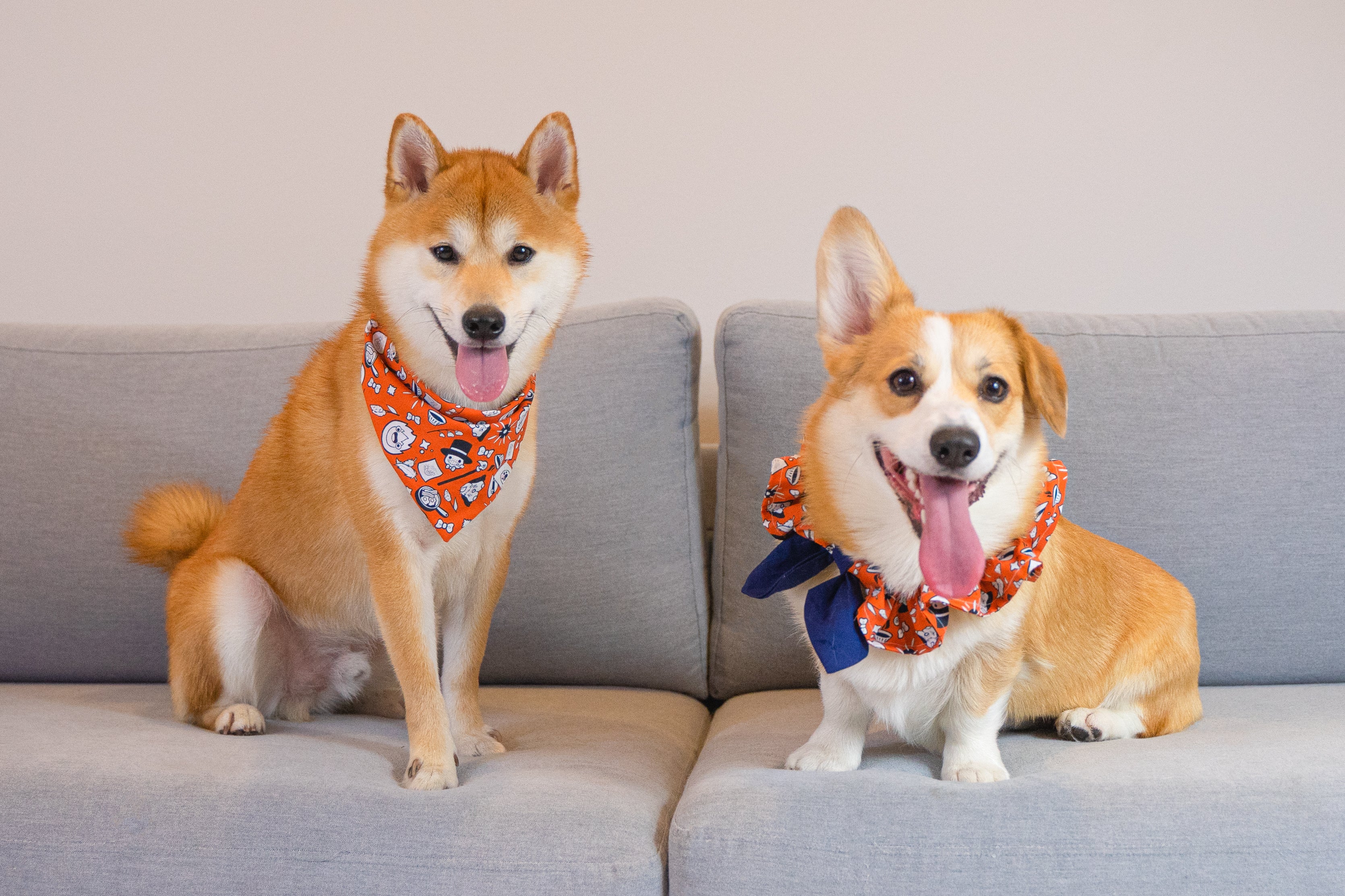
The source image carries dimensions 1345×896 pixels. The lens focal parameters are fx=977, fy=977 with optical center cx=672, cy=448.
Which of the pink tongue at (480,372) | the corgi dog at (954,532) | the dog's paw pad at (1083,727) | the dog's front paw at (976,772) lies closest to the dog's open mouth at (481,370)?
the pink tongue at (480,372)

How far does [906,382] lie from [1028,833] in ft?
1.88

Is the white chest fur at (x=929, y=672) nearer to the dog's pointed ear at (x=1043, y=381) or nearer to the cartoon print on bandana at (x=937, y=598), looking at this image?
the cartoon print on bandana at (x=937, y=598)

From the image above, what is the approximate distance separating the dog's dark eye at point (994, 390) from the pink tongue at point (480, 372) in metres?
0.67

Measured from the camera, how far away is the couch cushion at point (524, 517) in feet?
6.52

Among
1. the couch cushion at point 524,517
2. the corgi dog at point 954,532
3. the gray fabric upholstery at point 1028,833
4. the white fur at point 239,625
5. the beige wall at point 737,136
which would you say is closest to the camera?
the gray fabric upholstery at point 1028,833

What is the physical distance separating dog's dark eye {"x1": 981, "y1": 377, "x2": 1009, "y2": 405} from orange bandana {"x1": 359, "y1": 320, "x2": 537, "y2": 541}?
0.69 m

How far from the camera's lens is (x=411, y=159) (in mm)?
1492

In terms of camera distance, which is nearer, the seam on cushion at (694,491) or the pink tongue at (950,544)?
the pink tongue at (950,544)

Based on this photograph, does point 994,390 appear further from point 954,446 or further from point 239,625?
point 239,625

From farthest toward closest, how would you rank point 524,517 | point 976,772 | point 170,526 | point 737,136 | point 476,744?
point 737,136
point 524,517
point 170,526
point 476,744
point 976,772

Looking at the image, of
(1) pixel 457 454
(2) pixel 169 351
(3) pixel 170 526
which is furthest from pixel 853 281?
(2) pixel 169 351

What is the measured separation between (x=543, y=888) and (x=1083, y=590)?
91 centimetres

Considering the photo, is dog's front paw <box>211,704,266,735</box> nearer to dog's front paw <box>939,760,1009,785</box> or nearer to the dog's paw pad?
dog's front paw <box>939,760,1009,785</box>

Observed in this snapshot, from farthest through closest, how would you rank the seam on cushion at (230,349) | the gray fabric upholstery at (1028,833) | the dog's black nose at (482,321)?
the seam on cushion at (230,349) → the dog's black nose at (482,321) → the gray fabric upholstery at (1028,833)
